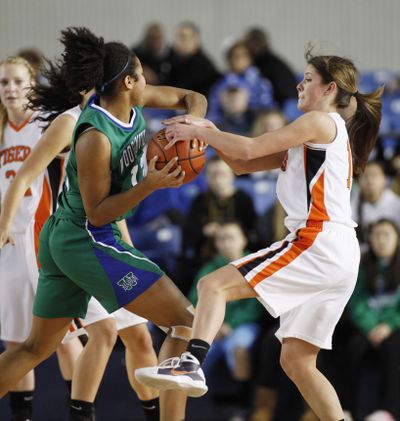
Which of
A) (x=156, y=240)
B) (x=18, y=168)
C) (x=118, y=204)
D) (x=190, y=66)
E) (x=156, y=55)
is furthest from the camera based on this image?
(x=156, y=55)

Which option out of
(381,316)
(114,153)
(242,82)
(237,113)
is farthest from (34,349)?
(242,82)

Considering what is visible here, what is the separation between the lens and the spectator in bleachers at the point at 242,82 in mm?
9396

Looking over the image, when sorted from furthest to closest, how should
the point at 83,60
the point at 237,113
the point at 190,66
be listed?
the point at 190,66 → the point at 237,113 → the point at 83,60

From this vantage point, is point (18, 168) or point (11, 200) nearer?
point (11, 200)

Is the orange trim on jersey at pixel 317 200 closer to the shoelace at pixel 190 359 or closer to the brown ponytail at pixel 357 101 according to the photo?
the brown ponytail at pixel 357 101

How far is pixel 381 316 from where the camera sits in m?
6.28

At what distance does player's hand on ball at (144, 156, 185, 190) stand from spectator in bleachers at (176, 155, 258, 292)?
3.11 meters

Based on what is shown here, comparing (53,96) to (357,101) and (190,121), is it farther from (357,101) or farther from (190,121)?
(357,101)

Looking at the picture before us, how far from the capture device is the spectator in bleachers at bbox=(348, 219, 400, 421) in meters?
6.06

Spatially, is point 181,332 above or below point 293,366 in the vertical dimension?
above

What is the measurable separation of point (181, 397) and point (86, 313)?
69 centimetres

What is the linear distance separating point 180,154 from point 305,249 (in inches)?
28.3

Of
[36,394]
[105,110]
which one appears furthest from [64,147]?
[36,394]

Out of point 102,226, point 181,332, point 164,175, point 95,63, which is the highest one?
point 95,63
